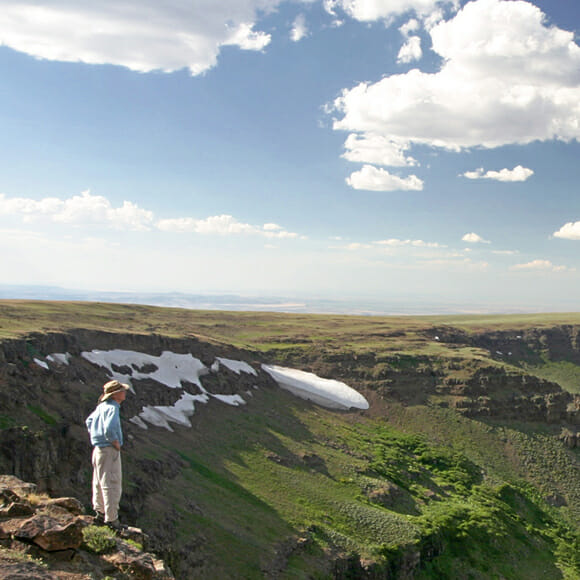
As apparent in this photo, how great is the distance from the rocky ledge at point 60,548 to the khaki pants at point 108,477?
0.54 meters

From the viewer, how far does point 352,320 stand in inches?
4862

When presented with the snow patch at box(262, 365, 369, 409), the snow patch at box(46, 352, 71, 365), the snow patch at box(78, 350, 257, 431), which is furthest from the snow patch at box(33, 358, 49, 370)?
the snow patch at box(262, 365, 369, 409)

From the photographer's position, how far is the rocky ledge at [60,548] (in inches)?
327

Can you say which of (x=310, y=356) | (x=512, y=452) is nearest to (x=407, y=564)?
(x=512, y=452)

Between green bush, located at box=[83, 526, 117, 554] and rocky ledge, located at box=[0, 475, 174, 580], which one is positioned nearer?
rocky ledge, located at box=[0, 475, 174, 580]

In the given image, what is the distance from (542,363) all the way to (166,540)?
103 meters

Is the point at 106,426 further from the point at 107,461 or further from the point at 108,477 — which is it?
the point at 108,477

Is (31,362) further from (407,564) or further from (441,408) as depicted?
(441,408)

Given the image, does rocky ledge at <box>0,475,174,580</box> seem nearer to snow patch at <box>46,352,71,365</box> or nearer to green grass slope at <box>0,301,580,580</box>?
green grass slope at <box>0,301,580,580</box>

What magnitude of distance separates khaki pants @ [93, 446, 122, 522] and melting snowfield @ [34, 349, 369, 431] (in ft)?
90.5

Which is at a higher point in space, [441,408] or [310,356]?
[310,356]

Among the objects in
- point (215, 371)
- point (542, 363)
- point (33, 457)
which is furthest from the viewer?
point (542, 363)

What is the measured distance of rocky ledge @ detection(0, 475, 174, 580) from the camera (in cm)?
830

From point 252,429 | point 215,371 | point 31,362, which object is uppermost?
point 31,362
